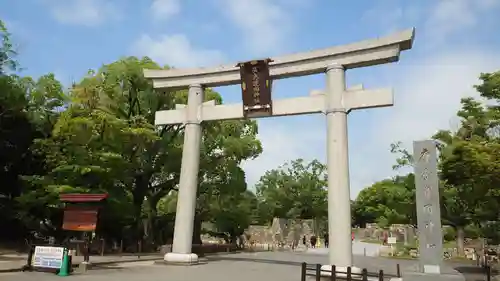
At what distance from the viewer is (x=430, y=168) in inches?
435

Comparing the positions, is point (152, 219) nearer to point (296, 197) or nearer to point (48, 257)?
point (48, 257)

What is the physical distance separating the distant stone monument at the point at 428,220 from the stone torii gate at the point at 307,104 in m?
3.44

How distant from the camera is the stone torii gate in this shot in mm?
14234

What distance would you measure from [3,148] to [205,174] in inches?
479

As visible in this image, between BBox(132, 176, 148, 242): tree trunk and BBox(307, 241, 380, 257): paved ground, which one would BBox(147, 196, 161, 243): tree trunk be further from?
BBox(307, 241, 380, 257): paved ground

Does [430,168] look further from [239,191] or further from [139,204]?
[139,204]

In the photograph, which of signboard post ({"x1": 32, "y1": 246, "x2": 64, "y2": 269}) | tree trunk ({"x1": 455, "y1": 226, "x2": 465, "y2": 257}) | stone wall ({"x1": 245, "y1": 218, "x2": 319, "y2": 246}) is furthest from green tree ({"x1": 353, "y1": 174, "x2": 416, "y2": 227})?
signboard post ({"x1": 32, "y1": 246, "x2": 64, "y2": 269})

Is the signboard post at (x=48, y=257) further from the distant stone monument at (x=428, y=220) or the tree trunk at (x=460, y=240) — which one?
the tree trunk at (x=460, y=240)

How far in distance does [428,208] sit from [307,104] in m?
6.55

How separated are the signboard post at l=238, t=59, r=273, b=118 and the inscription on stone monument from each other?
22.1 feet

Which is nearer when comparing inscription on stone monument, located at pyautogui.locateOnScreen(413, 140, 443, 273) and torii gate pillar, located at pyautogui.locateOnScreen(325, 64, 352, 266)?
inscription on stone monument, located at pyautogui.locateOnScreen(413, 140, 443, 273)

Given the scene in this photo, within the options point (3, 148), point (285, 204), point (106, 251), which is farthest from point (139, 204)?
point (285, 204)

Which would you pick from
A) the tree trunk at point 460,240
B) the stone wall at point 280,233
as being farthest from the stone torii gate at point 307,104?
Result: the stone wall at point 280,233

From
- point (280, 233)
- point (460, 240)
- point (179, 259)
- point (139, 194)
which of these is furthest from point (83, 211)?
point (280, 233)
